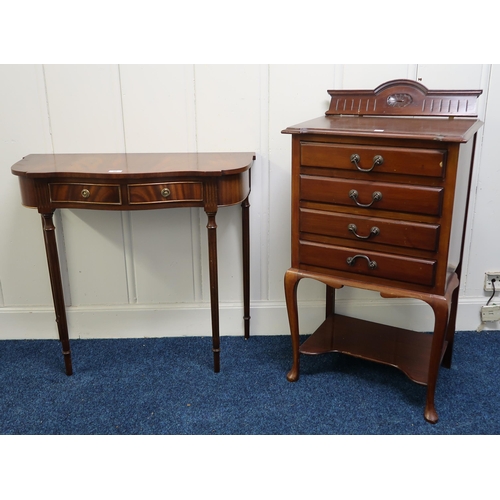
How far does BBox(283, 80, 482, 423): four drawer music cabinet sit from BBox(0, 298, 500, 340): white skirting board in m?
0.41

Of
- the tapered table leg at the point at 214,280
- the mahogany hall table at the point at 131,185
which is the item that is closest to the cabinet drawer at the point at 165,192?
the mahogany hall table at the point at 131,185

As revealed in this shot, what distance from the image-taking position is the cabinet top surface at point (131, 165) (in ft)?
6.64

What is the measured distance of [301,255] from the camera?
2115 mm

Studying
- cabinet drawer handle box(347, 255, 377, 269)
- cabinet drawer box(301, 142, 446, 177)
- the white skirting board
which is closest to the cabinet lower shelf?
the white skirting board

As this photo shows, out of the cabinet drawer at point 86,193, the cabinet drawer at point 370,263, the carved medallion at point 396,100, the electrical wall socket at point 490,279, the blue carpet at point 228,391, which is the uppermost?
the carved medallion at point 396,100

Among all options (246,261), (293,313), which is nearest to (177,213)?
(246,261)

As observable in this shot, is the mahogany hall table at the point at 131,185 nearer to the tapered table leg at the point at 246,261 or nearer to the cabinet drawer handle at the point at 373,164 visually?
the tapered table leg at the point at 246,261

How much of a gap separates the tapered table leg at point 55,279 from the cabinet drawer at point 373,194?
101 centimetres

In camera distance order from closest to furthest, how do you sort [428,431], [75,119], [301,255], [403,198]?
[403,198] → [428,431] → [301,255] → [75,119]

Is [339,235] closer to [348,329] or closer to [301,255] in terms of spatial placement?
[301,255]

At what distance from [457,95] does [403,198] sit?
672 mm

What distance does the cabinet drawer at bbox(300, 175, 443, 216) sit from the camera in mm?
1818

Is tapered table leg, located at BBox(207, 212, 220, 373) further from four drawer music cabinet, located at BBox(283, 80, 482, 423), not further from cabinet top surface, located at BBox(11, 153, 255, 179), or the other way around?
four drawer music cabinet, located at BBox(283, 80, 482, 423)

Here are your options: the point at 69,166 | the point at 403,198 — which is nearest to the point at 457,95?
the point at 403,198
